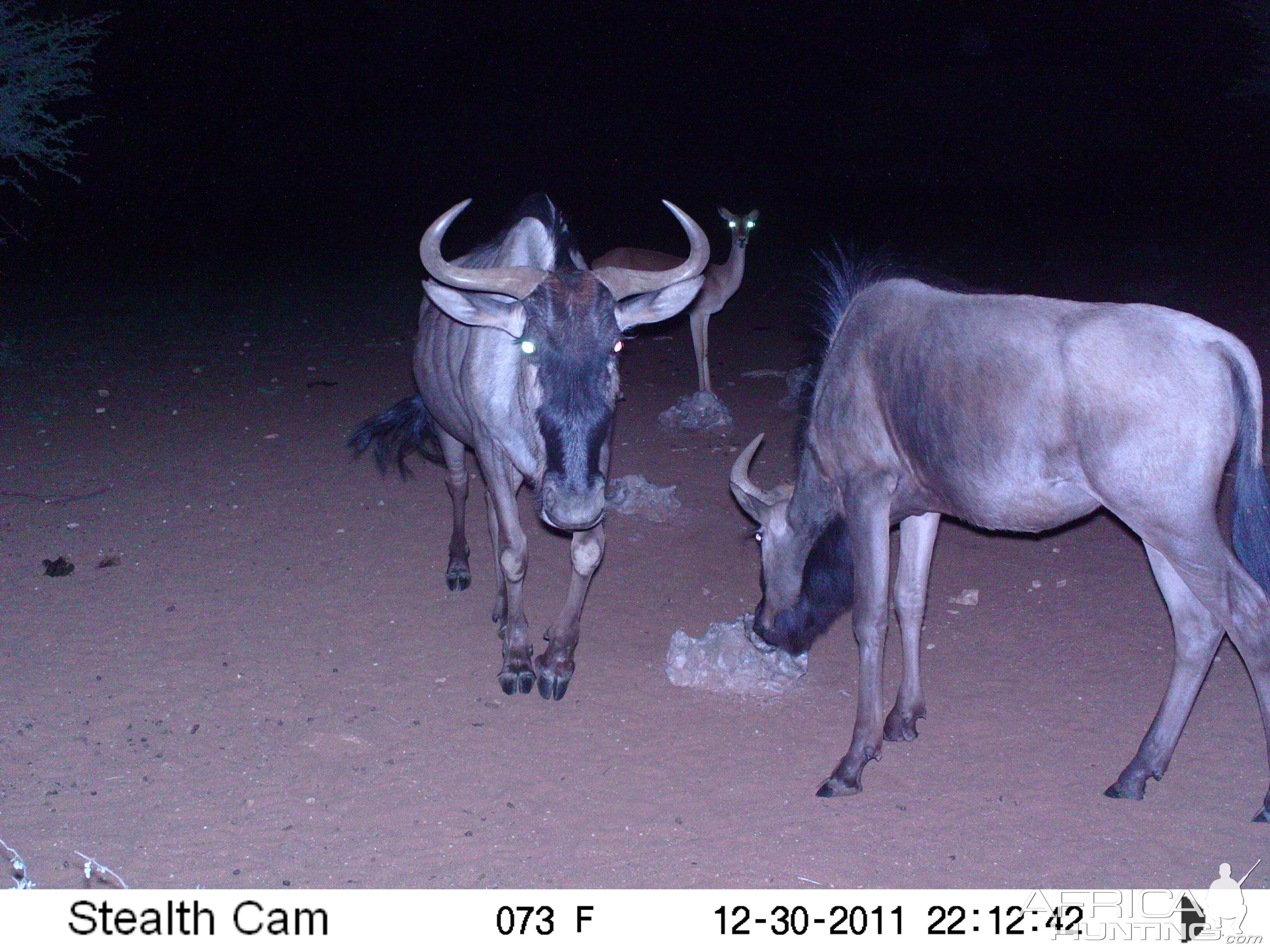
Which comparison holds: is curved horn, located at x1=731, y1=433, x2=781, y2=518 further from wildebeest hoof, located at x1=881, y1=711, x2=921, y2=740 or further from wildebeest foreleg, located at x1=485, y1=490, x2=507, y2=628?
wildebeest foreleg, located at x1=485, y1=490, x2=507, y2=628

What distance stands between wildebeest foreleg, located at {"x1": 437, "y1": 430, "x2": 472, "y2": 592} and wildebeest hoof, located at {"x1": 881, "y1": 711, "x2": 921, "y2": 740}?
2593mm

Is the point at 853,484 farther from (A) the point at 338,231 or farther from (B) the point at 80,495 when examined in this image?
(A) the point at 338,231

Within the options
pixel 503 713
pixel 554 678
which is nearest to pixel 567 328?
pixel 554 678

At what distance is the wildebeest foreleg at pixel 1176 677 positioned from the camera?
393cm

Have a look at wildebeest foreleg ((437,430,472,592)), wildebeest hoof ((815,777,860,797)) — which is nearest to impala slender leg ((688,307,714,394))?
wildebeest foreleg ((437,430,472,592))

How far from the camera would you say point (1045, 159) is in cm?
2722

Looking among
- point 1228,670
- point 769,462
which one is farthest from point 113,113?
point 1228,670

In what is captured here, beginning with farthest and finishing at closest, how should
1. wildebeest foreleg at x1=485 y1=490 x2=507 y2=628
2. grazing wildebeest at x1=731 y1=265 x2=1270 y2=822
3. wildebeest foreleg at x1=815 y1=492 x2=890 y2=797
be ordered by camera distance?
wildebeest foreleg at x1=485 y1=490 x2=507 y2=628 → wildebeest foreleg at x1=815 y1=492 x2=890 y2=797 → grazing wildebeest at x1=731 y1=265 x2=1270 y2=822

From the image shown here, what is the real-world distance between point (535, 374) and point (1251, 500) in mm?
2791

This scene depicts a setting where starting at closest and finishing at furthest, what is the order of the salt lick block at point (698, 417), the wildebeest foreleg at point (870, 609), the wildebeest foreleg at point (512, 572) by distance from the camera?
1. the wildebeest foreleg at point (870, 609)
2. the wildebeest foreleg at point (512, 572)
3. the salt lick block at point (698, 417)

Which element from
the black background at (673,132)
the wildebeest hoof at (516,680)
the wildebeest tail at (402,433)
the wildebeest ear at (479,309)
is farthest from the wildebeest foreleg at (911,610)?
the black background at (673,132)

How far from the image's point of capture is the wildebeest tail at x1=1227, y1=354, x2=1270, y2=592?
3582 mm

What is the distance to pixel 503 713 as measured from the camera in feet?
15.6

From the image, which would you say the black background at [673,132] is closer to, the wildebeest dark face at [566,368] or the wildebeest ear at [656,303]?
the wildebeest ear at [656,303]
